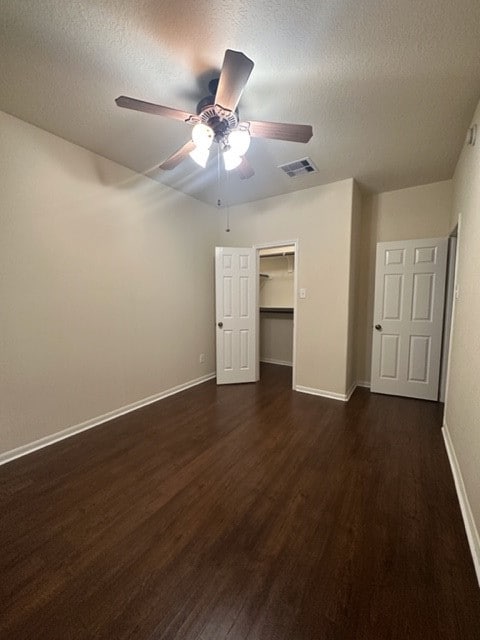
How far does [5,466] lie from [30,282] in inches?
56.4

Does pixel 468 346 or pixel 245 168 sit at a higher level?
pixel 245 168

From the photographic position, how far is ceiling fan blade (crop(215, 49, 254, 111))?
1238 mm

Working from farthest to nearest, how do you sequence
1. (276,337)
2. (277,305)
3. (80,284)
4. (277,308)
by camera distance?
(277,305) → (276,337) → (277,308) → (80,284)

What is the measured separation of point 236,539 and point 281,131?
7.83 ft

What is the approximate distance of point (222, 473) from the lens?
1986mm

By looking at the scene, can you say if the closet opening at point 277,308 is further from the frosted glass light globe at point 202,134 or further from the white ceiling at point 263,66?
the frosted glass light globe at point 202,134

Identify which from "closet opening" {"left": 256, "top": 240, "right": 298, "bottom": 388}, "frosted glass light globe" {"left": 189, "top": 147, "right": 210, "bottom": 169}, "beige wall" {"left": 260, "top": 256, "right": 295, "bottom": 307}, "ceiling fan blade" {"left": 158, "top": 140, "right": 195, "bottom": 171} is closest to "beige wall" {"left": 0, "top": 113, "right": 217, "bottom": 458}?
"ceiling fan blade" {"left": 158, "top": 140, "right": 195, "bottom": 171}

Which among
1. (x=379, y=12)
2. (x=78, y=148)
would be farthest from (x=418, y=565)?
(x=78, y=148)

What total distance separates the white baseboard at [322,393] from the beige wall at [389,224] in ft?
2.39

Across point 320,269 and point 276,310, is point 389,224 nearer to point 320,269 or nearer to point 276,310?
point 320,269

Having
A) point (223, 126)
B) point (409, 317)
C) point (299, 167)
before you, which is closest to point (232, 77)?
point (223, 126)

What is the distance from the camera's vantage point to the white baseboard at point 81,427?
7.07 feet

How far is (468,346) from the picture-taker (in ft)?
6.04

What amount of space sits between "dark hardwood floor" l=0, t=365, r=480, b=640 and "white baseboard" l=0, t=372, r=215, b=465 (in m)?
0.09
